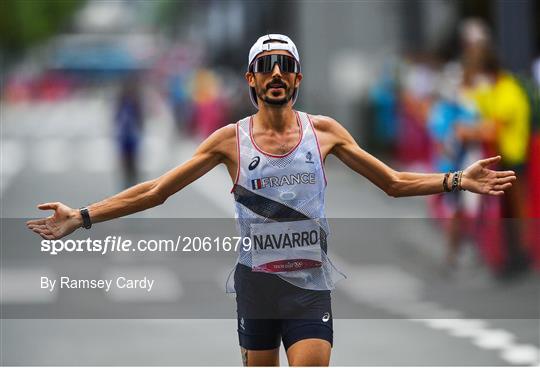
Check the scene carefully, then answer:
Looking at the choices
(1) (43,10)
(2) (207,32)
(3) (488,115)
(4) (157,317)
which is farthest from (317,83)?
(1) (43,10)

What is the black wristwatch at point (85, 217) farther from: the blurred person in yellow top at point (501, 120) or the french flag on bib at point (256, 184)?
the blurred person in yellow top at point (501, 120)

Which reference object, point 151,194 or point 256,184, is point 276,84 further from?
point 151,194

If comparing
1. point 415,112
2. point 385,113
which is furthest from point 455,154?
point 385,113

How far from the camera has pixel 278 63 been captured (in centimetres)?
575

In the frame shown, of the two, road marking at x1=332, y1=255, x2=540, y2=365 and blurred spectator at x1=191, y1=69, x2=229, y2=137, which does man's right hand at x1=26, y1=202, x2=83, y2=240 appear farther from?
blurred spectator at x1=191, y1=69, x2=229, y2=137

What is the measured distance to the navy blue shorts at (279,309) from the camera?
614 cm

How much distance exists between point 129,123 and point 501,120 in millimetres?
6684

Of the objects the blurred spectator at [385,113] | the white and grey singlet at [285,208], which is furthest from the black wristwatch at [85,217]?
the blurred spectator at [385,113]

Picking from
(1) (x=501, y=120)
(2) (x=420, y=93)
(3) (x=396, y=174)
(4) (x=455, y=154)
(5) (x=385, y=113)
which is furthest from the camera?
(5) (x=385, y=113)

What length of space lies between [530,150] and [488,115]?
101cm

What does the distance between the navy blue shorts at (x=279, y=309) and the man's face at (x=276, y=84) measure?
79cm

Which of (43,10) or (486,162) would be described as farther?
(43,10)

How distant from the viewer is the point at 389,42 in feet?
116

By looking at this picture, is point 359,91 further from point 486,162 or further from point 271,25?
point 486,162
